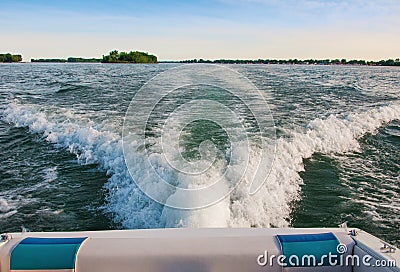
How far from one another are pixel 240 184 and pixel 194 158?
50.0 inches

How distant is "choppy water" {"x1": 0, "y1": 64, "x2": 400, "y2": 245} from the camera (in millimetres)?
4242

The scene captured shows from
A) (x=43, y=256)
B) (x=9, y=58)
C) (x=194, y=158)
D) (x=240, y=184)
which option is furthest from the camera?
(x=9, y=58)

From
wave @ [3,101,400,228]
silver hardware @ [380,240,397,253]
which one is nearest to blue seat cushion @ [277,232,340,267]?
silver hardware @ [380,240,397,253]

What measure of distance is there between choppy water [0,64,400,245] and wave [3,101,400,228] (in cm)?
2

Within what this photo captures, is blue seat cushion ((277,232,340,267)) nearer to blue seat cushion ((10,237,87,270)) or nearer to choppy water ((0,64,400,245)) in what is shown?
blue seat cushion ((10,237,87,270))

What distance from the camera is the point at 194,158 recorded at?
6.04 meters

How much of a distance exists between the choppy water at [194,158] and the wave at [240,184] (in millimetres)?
16

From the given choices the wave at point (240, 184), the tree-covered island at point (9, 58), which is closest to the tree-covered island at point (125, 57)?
the tree-covered island at point (9, 58)

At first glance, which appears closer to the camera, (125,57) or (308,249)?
(308,249)

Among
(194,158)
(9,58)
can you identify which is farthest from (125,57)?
(194,158)

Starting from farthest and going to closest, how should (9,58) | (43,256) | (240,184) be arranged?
(9,58)
(240,184)
(43,256)

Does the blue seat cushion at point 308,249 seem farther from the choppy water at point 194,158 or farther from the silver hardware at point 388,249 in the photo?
the choppy water at point 194,158

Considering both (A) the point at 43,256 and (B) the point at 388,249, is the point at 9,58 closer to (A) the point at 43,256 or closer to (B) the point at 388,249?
(A) the point at 43,256

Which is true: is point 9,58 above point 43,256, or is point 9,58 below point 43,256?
above
